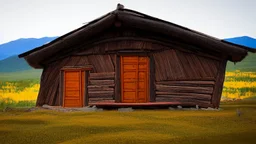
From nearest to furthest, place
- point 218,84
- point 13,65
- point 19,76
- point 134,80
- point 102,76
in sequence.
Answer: point 218,84, point 134,80, point 102,76, point 19,76, point 13,65

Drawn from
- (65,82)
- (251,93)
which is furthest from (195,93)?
(251,93)

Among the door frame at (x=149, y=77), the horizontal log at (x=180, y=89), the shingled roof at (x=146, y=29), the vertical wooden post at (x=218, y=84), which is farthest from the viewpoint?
the door frame at (x=149, y=77)

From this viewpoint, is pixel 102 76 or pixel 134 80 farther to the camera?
pixel 102 76

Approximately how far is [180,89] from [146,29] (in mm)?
2890

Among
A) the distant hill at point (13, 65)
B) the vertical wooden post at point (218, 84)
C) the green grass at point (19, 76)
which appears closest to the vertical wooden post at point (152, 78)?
the vertical wooden post at point (218, 84)

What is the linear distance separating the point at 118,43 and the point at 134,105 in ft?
9.46

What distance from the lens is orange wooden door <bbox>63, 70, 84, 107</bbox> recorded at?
18.5 metres

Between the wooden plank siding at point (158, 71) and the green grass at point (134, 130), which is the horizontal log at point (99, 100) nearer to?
the wooden plank siding at point (158, 71)

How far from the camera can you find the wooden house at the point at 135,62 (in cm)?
1709

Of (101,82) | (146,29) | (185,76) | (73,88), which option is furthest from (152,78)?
(73,88)

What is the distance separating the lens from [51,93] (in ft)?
62.2

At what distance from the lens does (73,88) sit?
1859cm

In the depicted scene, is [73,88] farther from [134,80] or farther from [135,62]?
[135,62]

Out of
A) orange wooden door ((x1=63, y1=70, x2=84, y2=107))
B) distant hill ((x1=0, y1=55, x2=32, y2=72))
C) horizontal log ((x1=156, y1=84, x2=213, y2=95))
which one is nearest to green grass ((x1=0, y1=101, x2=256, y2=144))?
horizontal log ((x1=156, y1=84, x2=213, y2=95))
